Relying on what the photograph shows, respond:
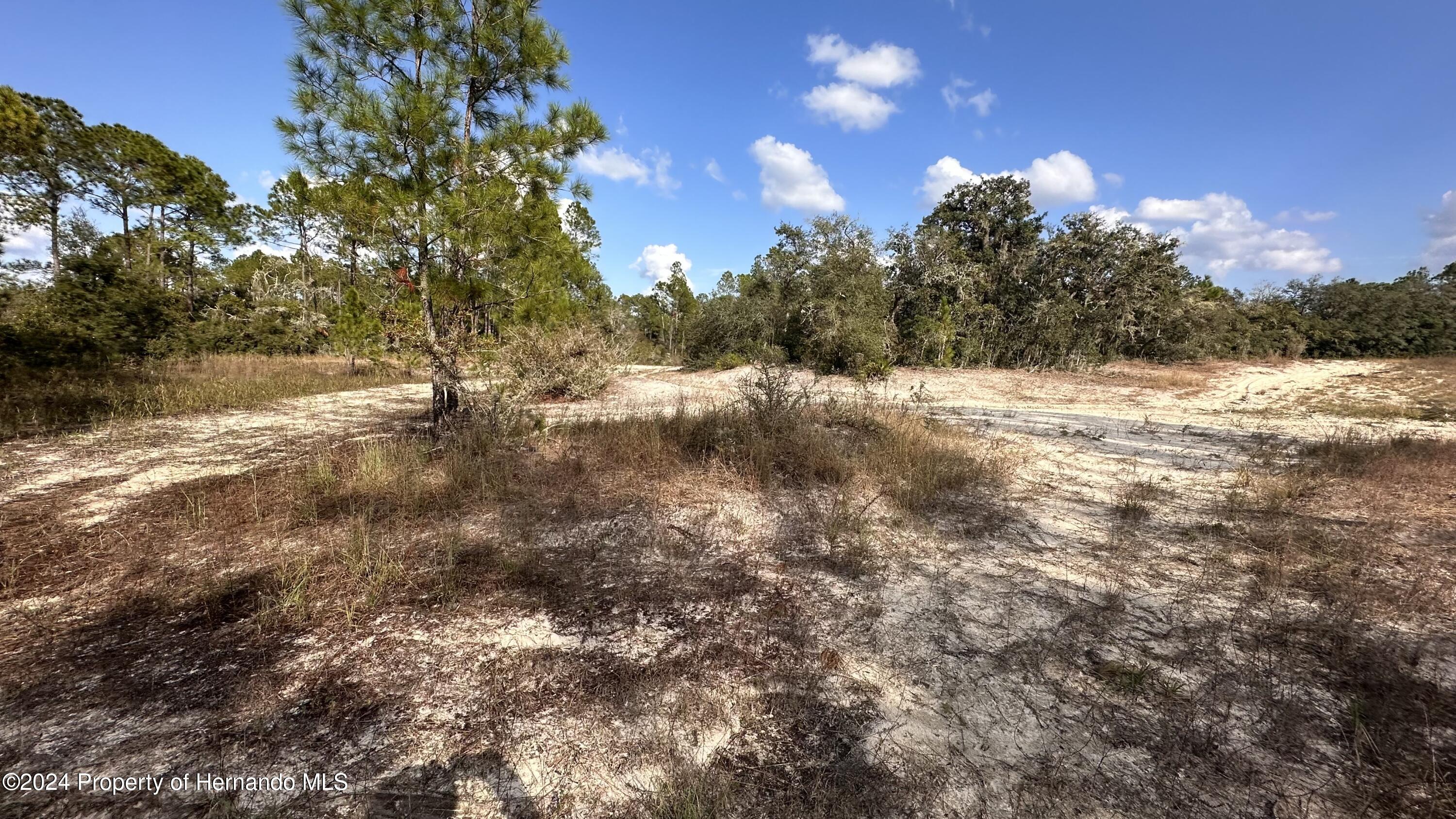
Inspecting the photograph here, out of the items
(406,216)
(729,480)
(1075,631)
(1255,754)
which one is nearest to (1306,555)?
(1075,631)

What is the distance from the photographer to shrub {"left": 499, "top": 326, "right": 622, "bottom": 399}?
8781mm

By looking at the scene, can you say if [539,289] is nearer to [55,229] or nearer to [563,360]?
[563,360]

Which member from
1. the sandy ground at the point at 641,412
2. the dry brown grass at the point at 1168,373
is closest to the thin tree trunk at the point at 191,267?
the sandy ground at the point at 641,412

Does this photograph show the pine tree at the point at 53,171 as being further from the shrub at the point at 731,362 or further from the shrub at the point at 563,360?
the shrub at the point at 731,362

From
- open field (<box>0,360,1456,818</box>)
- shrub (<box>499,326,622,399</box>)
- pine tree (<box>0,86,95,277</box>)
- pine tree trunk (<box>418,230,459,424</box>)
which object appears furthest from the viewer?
pine tree (<box>0,86,95,277</box>)

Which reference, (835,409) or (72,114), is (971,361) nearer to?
(835,409)

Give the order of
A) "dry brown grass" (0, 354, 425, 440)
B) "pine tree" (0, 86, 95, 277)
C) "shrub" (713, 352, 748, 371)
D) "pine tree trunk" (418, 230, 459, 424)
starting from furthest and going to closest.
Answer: "shrub" (713, 352, 748, 371) → "pine tree" (0, 86, 95, 277) → "dry brown grass" (0, 354, 425, 440) → "pine tree trunk" (418, 230, 459, 424)

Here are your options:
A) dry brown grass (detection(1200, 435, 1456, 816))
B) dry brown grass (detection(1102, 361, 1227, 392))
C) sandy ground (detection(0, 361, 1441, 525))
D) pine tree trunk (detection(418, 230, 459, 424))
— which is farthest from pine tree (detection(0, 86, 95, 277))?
dry brown grass (detection(1102, 361, 1227, 392))

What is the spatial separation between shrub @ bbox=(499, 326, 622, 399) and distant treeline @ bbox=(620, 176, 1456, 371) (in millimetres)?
6436

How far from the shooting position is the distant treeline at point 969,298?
702 inches

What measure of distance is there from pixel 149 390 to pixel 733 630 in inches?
476

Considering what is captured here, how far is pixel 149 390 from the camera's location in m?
8.66

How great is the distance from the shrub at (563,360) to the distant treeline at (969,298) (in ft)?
21.1

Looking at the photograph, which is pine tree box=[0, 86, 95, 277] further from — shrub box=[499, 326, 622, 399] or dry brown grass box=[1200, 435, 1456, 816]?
dry brown grass box=[1200, 435, 1456, 816]
